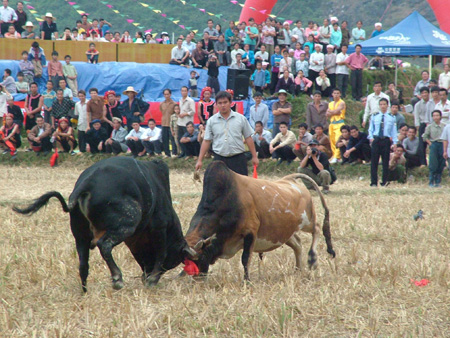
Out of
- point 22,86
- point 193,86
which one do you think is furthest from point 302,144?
point 22,86

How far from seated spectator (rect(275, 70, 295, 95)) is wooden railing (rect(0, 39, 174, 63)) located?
460 centimetres

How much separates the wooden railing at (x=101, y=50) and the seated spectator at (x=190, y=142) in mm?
6640

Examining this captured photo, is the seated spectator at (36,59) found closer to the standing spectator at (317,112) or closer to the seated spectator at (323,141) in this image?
the standing spectator at (317,112)

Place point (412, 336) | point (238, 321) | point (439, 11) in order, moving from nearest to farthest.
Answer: point (412, 336), point (238, 321), point (439, 11)

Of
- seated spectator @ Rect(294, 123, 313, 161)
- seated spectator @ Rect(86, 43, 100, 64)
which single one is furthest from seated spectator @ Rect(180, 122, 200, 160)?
seated spectator @ Rect(86, 43, 100, 64)

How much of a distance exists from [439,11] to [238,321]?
76.1ft

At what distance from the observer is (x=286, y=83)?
834 inches

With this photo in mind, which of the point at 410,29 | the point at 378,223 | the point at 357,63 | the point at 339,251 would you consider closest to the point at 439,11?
the point at 410,29

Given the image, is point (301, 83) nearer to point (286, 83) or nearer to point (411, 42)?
point (286, 83)

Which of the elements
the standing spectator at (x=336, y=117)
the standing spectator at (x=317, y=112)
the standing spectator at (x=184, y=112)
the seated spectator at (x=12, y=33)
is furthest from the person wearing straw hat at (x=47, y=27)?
the standing spectator at (x=336, y=117)

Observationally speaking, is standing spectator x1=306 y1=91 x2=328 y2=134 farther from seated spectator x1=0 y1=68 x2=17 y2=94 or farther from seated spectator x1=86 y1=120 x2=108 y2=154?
seated spectator x1=0 y1=68 x2=17 y2=94

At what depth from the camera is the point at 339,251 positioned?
795cm

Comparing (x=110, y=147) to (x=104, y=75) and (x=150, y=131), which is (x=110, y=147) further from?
(x=104, y=75)

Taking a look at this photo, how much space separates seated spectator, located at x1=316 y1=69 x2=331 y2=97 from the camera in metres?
21.4
